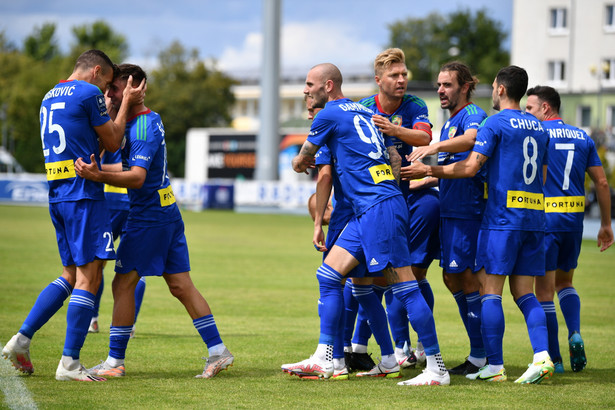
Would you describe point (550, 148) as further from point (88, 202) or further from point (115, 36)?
point (115, 36)

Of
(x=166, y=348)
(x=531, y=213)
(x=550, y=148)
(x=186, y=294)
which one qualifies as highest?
(x=550, y=148)

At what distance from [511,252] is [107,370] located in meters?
3.34

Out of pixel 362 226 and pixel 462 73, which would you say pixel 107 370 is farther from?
pixel 462 73

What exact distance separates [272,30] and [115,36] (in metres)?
50.6

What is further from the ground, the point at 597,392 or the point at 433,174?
the point at 433,174

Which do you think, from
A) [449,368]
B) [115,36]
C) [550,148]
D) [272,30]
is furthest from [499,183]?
[115,36]

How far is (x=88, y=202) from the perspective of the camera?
668 cm

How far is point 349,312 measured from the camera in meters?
7.86

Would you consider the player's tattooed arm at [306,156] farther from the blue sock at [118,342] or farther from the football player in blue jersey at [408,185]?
the blue sock at [118,342]

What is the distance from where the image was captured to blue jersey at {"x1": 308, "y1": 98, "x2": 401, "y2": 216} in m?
6.82

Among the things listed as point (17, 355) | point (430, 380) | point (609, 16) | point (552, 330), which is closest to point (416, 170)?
point (430, 380)

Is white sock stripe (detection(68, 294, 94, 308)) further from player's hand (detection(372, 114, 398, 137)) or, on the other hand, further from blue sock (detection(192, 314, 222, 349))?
player's hand (detection(372, 114, 398, 137))

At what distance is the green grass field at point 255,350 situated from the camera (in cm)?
608

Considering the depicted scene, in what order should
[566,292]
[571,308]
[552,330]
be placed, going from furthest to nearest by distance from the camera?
1. [566,292]
2. [571,308]
3. [552,330]
